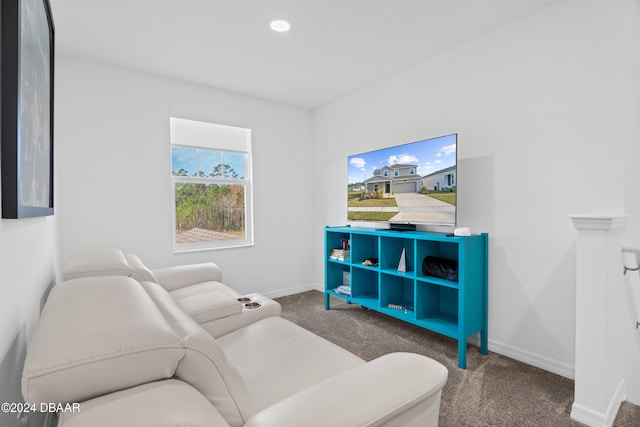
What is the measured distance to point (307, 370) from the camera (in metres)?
1.36

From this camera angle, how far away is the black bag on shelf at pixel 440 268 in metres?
2.45

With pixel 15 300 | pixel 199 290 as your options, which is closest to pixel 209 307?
pixel 199 290

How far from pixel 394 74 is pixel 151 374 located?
336 centimetres

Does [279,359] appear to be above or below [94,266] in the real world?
below

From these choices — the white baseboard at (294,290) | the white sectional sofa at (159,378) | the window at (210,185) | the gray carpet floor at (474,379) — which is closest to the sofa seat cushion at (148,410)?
the white sectional sofa at (159,378)

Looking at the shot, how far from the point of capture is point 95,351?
0.65 metres

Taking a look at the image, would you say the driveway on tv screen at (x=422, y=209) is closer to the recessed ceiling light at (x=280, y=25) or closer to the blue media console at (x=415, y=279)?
the blue media console at (x=415, y=279)

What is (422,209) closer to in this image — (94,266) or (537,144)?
(537,144)

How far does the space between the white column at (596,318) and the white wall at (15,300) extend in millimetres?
2320

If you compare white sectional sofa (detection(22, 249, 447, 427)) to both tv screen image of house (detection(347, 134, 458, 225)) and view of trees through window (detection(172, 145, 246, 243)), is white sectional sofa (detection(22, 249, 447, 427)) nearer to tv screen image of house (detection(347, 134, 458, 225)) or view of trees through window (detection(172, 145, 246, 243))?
tv screen image of house (detection(347, 134, 458, 225))

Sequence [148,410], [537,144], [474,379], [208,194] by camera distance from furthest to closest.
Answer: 1. [208,194]
2. [537,144]
3. [474,379]
4. [148,410]

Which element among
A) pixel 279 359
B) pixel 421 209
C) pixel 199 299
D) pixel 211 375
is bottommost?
pixel 279 359

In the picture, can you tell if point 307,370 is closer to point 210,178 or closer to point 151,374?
point 151,374

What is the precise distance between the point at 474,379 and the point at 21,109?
262 centimetres
